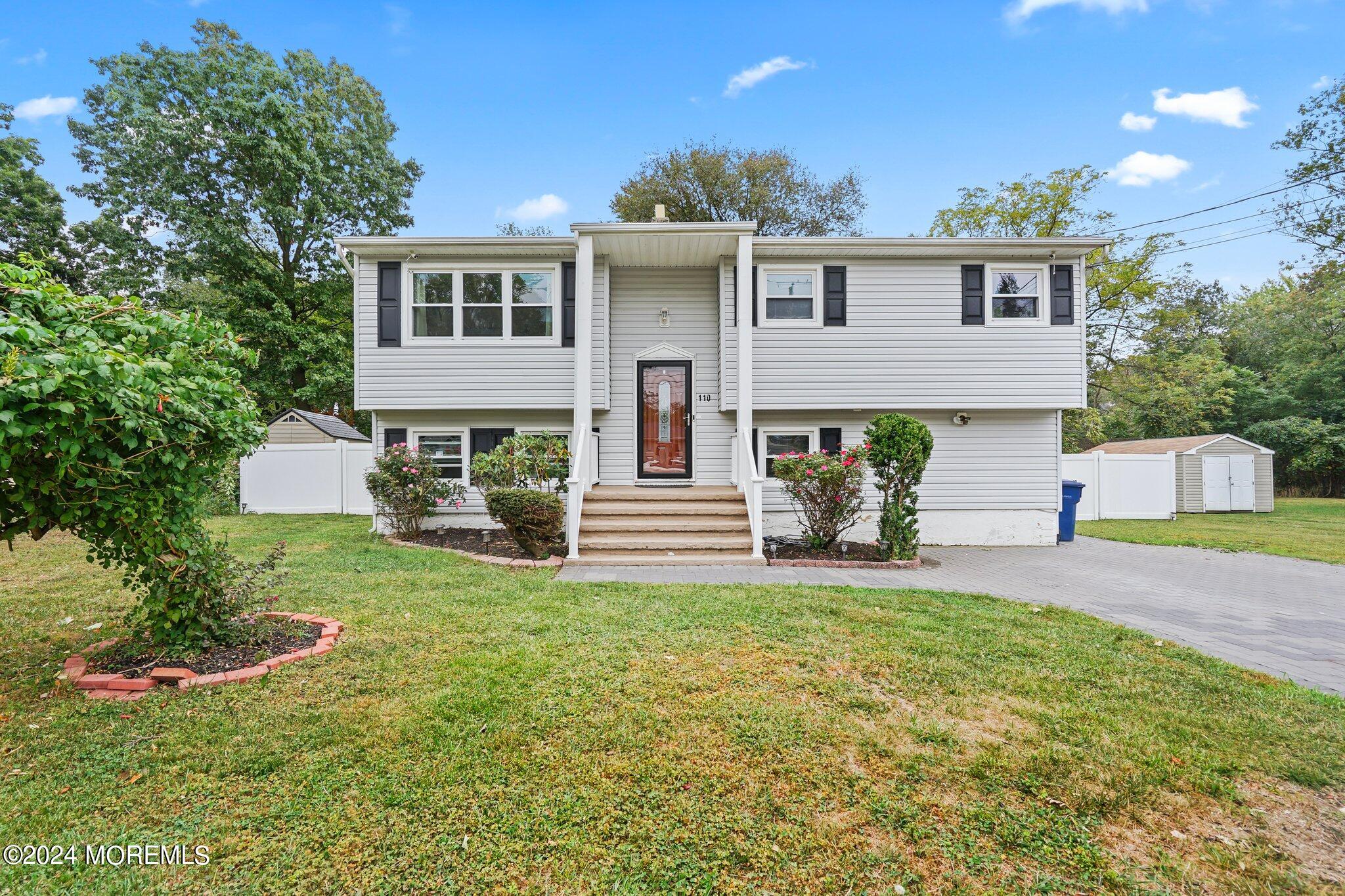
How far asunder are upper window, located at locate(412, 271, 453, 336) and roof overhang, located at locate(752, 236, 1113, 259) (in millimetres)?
5167

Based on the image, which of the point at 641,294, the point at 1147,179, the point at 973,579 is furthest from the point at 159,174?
the point at 1147,179

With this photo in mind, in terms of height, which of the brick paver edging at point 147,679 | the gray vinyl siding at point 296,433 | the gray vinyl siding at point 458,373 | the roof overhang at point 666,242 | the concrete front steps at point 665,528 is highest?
the roof overhang at point 666,242

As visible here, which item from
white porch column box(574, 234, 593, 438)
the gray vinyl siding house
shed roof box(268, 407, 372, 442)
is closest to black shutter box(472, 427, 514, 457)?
the gray vinyl siding house

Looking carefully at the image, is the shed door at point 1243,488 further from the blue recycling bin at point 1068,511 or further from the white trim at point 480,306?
the white trim at point 480,306

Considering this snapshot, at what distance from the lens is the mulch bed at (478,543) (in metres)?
7.13

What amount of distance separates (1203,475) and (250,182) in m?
28.7

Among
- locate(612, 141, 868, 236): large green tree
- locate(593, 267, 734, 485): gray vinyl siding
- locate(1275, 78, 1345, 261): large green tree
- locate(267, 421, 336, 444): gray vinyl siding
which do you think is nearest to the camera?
locate(593, 267, 734, 485): gray vinyl siding

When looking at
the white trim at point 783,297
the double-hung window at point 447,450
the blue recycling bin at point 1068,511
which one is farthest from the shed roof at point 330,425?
the blue recycling bin at point 1068,511

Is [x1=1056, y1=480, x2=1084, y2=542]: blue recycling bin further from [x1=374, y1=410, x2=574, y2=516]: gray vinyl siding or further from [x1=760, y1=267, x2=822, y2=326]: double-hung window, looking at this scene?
[x1=374, y1=410, x2=574, y2=516]: gray vinyl siding

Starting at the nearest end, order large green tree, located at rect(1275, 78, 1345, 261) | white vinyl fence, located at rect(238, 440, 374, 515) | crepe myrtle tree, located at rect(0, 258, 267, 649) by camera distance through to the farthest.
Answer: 1. crepe myrtle tree, located at rect(0, 258, 267, 649)
2. white vinyl fence, located at rect(238, 440, 374, 515)
3. large green tree, located at rect(1275, 78, 1345, 261)

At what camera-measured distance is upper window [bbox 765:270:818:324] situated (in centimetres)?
907

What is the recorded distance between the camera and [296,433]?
556 inches

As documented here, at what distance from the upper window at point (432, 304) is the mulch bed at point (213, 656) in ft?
20.0

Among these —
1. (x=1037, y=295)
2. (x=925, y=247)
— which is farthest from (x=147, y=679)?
(x=1037, y=295)
